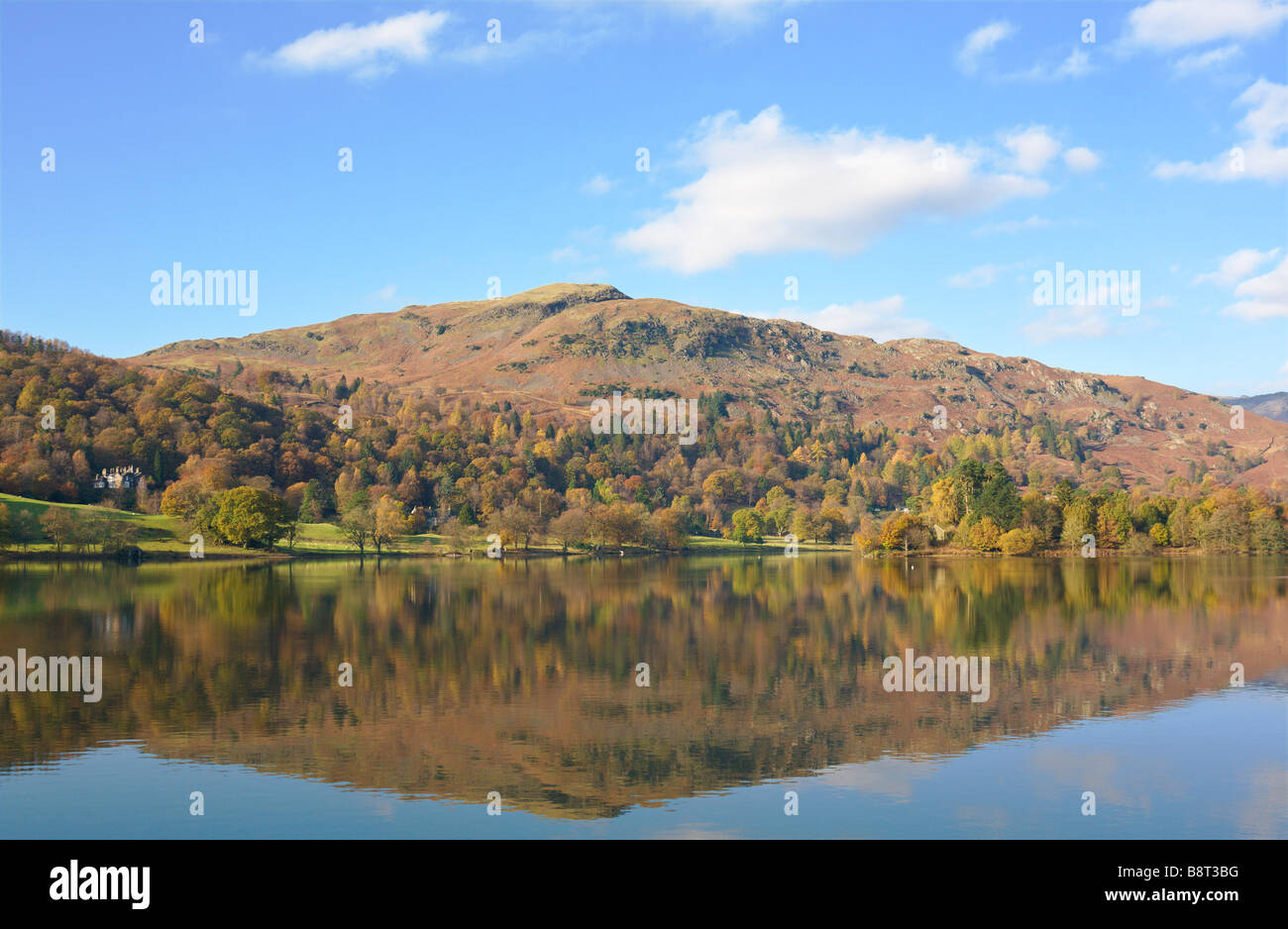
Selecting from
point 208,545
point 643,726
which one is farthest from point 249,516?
point 643,726

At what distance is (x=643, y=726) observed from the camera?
26.4 m

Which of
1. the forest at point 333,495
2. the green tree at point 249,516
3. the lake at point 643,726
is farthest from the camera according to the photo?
the forest at point 333,495

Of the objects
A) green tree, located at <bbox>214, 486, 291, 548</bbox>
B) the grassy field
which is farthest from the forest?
the grassy field

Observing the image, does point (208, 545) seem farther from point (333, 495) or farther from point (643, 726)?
point (643, 726)

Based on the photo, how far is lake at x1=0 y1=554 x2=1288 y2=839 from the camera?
61.8 feet

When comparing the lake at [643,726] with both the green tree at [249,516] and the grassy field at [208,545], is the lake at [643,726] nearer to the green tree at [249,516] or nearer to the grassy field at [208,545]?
the green tree at [249,516]

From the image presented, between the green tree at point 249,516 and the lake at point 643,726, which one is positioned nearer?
the lake at point 643,726

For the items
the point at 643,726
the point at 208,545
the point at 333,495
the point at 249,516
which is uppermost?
the point at 333,495

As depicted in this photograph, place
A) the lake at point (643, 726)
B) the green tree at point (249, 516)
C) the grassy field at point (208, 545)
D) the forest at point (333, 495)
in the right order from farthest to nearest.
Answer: the forest at point (333, 495) < the green tree at point (249, 516) < the grassy field at point (208, 545) < the lake at point (643, 726)

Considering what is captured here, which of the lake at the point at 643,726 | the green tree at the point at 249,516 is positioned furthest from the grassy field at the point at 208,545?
the lake at the point at 643,726

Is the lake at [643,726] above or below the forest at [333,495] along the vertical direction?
below

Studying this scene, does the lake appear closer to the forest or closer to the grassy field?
the grassy field

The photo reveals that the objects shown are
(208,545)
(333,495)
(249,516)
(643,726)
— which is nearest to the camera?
(643,726)

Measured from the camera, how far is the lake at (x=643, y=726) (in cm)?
1884
